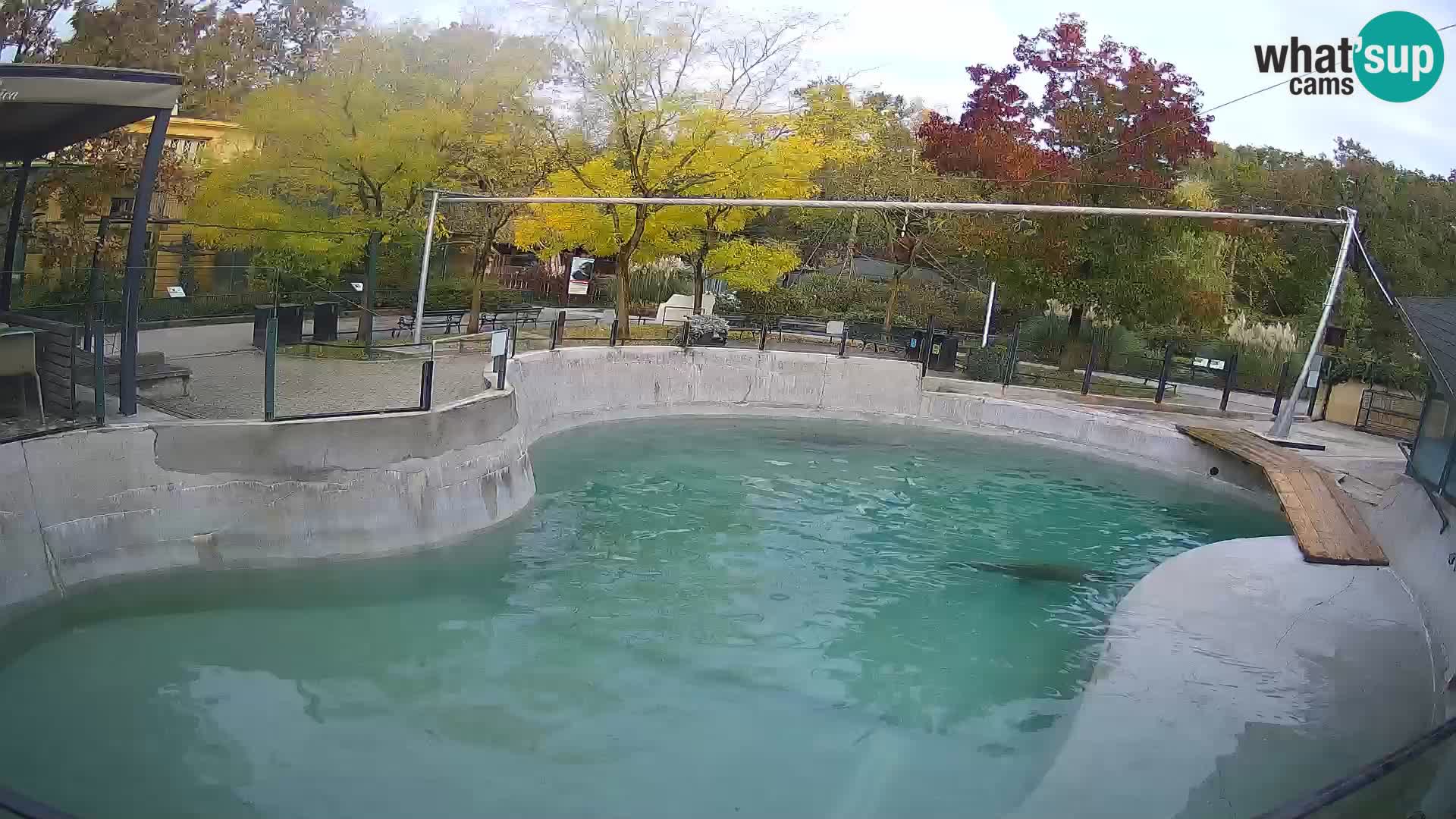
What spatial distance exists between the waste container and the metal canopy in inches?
236

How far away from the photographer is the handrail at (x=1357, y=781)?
13.5ft

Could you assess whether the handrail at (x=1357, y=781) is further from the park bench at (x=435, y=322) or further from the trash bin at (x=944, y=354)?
the trash bin at (x=944, y=354)

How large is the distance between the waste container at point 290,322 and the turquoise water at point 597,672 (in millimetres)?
6209

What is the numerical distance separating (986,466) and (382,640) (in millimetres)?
12649

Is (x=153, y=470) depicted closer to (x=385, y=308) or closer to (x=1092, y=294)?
(x=385, y=308)

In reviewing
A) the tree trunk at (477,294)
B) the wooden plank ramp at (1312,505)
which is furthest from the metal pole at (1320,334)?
the tree trunk at (477,294)

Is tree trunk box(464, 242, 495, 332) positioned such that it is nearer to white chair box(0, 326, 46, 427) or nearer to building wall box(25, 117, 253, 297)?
building wall box(25, 117, 253, 297)

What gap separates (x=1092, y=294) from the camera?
26906 mm

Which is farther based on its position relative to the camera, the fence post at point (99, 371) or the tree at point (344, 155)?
the tree at point (344, 155)

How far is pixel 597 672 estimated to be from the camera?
31.8 ft

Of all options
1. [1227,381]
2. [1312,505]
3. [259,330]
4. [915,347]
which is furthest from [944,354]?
[259,330]

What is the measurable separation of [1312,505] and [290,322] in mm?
16174

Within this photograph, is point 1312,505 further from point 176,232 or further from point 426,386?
point 176,232

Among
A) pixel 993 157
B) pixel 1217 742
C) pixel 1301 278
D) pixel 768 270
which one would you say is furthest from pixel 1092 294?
pixel 1217 742
